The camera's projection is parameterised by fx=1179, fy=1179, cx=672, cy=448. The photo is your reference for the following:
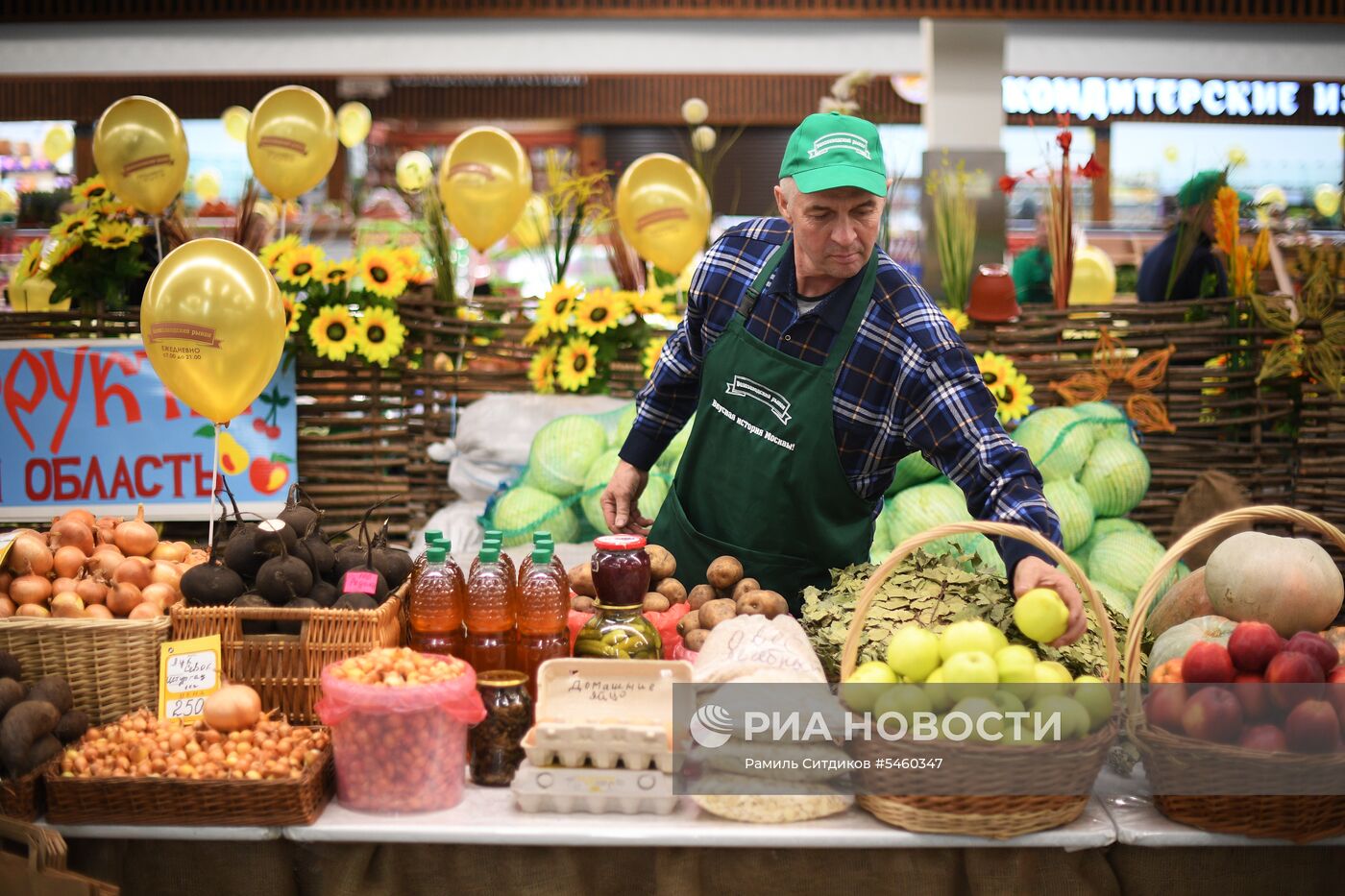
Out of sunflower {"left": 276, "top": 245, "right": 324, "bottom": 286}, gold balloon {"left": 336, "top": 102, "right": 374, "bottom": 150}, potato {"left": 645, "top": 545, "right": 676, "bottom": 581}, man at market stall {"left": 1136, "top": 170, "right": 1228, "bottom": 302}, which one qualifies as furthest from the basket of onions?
gold balloon {"left": 336, "top": 102, "right": 374, "bottom": 150}

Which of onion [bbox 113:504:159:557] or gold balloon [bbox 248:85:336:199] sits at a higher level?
gold balloon [bbox 248:85:336:199]

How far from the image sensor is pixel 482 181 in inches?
167

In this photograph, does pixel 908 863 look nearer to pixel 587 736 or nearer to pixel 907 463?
pixel 587 736

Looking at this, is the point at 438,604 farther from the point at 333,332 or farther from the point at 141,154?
the point at 141,154

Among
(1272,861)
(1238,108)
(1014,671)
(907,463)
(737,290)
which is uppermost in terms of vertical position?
(1238,108)

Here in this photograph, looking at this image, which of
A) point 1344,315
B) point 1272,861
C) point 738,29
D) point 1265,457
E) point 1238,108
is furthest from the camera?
point 1238,108

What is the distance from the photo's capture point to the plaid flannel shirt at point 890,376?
7.02 ft

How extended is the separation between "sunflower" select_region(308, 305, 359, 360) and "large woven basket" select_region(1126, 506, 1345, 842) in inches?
119

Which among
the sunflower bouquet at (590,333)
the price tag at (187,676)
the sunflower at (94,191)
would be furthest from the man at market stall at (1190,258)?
the sunflower at (94,191)

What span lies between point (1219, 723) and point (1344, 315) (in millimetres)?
2929

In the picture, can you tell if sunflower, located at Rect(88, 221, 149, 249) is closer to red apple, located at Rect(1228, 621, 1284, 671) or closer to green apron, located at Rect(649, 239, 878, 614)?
green apron, located at Rect(649, 239, 878, 614)

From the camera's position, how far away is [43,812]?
6.02 feet

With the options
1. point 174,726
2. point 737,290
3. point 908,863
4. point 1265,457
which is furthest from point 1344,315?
point 174,726

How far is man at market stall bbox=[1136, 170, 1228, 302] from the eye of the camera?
4406 millimetres
